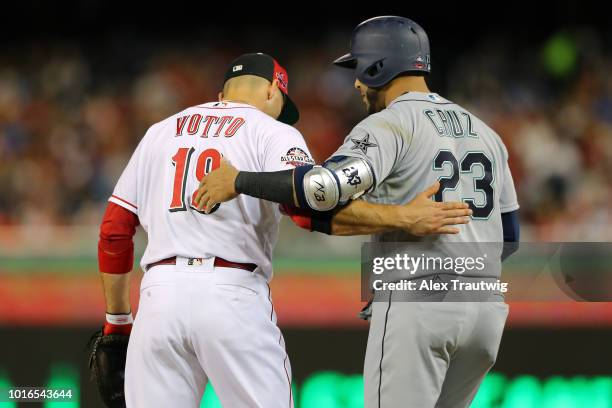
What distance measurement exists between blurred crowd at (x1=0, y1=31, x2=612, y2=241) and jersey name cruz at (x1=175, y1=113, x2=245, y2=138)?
5961mm

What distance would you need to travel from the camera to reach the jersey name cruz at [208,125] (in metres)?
3.78

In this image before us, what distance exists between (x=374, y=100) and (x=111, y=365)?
1698 mm

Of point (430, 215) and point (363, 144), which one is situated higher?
point (363, 144)

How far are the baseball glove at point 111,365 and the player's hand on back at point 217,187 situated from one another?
958 mm

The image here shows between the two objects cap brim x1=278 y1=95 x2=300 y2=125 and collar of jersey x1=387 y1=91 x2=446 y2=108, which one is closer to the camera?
collar of jersey x1=387 y1=91 x2=446 y2=108

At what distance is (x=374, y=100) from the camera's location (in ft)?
12.8

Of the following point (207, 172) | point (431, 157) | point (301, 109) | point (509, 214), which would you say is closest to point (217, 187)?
point (207, 172)

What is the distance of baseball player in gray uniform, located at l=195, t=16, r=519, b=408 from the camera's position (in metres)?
3.46

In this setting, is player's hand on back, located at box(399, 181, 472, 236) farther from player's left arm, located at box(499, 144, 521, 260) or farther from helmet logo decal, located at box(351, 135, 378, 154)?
player's left arm, located at box(499, 144, 521, 260)

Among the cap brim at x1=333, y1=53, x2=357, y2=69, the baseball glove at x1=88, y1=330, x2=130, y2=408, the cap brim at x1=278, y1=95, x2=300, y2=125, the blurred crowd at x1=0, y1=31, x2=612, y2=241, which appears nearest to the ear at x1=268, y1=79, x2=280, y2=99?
the cap brim at x1=278, y1=95, x2=300, y2=125

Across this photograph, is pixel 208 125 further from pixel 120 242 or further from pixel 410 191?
pixel 410 191

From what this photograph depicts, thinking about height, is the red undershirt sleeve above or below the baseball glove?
above

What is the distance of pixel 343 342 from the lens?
5.79m

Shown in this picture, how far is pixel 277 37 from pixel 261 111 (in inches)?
366
